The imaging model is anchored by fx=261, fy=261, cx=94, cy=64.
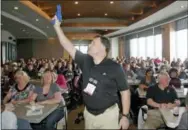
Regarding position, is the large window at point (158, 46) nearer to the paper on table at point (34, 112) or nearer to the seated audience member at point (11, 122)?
the paper on table at point (34, 112)

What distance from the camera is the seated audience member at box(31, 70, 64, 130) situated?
11.4 feet

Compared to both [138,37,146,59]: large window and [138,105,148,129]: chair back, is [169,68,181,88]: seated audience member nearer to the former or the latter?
[138,105,148,129]: chair back

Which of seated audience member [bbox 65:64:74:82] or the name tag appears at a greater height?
the name tag

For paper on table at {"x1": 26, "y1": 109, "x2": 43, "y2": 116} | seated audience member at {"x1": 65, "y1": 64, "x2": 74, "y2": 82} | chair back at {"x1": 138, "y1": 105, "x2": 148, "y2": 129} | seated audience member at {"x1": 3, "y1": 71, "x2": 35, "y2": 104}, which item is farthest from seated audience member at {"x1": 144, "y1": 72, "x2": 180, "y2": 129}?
seated audience member at {"x1": 65, "y1": 64, "x2": 74, "y2": 82}

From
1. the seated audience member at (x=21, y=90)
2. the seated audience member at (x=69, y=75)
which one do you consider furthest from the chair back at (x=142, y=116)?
the seated audience member at (x=69, y=75)

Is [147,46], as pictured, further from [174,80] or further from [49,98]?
[49,98]

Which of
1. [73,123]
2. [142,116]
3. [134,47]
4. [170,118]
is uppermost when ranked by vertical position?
[134,47]

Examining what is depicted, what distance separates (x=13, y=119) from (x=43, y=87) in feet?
5.59

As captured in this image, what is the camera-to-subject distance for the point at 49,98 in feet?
11.7

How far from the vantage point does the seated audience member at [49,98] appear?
3.46m

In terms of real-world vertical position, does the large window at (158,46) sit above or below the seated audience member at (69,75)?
above

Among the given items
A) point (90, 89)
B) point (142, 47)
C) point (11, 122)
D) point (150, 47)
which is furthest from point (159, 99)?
point (142, 47)

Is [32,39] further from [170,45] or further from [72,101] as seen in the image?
[72,101]

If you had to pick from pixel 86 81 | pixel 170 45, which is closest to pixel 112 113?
pixel 86 81
